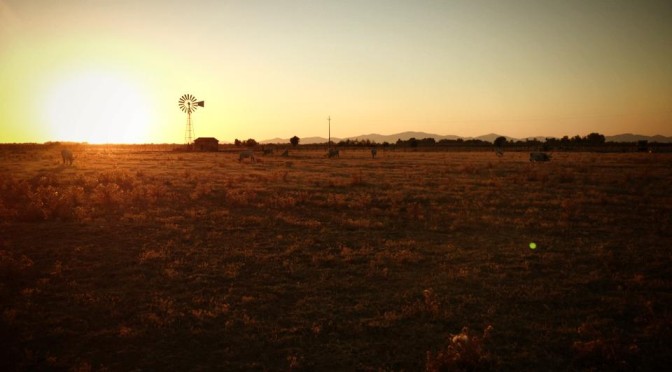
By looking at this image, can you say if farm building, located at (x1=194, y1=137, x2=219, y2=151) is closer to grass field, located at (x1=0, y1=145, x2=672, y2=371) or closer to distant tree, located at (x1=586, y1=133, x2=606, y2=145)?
grass field, located at (x1=0, y1=145, x2=672, y2=371)

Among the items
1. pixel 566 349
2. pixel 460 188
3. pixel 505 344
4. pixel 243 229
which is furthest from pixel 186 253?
pixel 460 188

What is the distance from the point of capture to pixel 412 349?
6.48 m

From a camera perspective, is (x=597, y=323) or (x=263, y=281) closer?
(x=597, y=323)

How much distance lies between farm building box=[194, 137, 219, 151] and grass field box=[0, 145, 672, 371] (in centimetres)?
6655

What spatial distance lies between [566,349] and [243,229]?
10.6 meters

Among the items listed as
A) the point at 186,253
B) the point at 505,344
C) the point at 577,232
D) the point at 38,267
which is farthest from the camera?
the point at 577,232

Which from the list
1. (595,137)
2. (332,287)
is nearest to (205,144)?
(332,287)

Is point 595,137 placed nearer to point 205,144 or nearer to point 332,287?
point 205,144

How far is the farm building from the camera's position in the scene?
271 feet

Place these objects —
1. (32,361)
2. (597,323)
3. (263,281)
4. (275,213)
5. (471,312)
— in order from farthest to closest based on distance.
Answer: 1. (275,213)
2. (263,281)
3. (471,312)
4. (597,323)
5. (32,361)

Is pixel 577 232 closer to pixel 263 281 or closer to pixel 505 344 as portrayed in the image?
pixel 505 344

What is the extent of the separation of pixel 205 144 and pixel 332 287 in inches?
3142

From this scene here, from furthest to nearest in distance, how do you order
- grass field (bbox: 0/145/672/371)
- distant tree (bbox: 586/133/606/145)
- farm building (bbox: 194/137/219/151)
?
distant tree (bbox: 586/133/606/145) → farm building (bbox: 194/137/219/151) → grass field (bbox: 0/145/672/371)

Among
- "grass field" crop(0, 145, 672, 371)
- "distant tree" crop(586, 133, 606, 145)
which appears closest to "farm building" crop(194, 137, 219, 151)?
"grass field" crop(0, 145, 672, 371)
